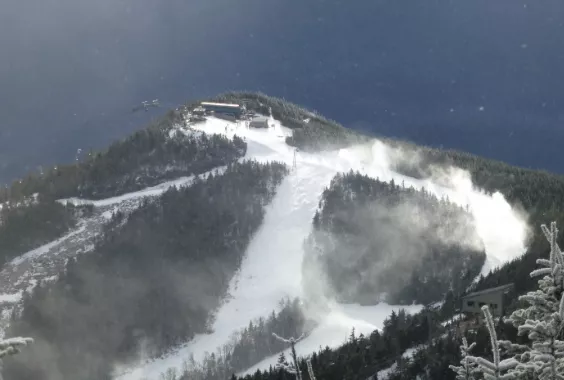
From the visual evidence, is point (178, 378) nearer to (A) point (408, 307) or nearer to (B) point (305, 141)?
(A) point (408, 307)

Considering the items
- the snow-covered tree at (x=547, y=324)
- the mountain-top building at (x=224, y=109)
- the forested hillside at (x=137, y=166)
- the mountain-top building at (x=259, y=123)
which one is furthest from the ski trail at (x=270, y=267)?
the snow-covered tree at (x=547, y=324)

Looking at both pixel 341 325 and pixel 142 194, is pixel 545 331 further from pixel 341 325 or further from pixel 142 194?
pixel 142 194

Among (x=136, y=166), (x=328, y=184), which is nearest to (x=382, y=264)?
(x=328, y=184)

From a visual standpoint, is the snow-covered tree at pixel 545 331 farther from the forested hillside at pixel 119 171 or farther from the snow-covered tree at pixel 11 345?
the forested hillside at pixel 119 171

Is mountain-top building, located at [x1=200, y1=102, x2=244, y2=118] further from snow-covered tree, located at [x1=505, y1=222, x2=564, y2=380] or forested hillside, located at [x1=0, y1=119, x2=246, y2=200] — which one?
snow-covered tree, located at [x1=505, y1=222, x2=564, y2=380]

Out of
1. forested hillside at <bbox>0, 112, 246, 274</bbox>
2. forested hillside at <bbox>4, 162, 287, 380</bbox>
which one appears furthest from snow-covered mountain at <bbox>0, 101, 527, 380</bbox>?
forested hillside at <bbox>4, 162, 287, 380</bbox>
